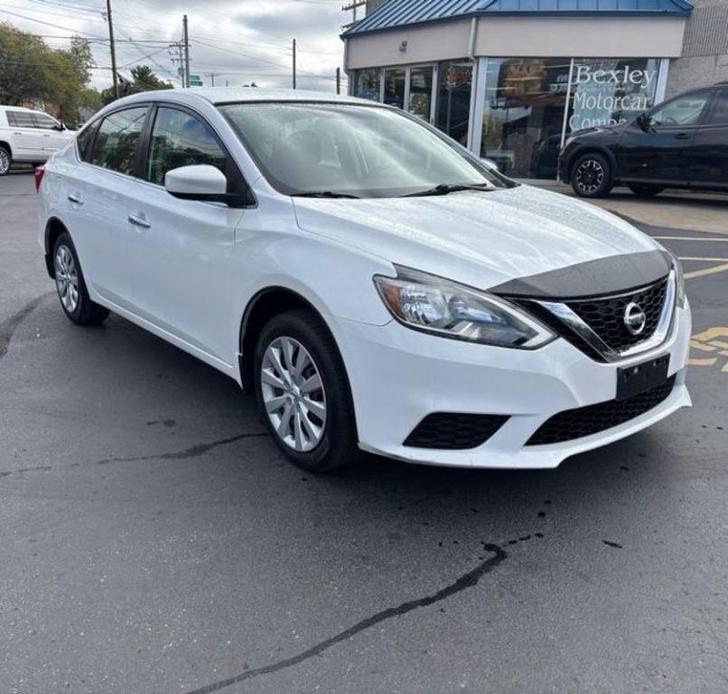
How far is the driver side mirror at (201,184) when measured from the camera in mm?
3299

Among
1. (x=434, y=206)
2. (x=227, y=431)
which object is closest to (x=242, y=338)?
(x=227, y=431)

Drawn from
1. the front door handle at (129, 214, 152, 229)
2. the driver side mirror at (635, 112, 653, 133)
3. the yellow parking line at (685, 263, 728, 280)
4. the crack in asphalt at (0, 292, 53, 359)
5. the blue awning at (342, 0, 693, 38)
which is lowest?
the crack in asphalt at (0, 292, 53, 359)

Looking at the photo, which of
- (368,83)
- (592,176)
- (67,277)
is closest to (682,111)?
(592,176)

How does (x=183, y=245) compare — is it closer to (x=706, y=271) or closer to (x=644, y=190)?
(x=706, y=271)

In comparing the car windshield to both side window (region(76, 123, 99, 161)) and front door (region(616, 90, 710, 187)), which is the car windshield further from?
front door (region(616, 90, 710, 187))

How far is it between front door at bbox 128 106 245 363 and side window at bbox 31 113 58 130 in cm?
1898

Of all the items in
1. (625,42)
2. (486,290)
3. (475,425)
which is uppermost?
(625,42)

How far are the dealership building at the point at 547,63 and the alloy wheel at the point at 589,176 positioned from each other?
248cm

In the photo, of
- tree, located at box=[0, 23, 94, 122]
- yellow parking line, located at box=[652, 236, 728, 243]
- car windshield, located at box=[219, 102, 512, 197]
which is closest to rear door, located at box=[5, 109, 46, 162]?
yellow parking line, located at box=[652, 236, 728, 243]

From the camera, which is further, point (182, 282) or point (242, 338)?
point (182, 282)

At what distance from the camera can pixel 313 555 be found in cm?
268

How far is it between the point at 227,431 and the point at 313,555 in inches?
48.7

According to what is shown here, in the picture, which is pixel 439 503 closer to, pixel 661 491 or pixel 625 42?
pixel 661 491

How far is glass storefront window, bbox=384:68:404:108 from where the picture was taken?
17922 mm
